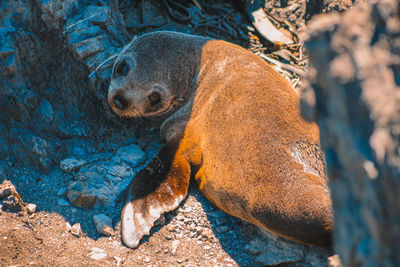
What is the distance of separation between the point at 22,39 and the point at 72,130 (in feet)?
3.25

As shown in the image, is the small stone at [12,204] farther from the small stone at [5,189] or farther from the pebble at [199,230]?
the pebble at [199,230]

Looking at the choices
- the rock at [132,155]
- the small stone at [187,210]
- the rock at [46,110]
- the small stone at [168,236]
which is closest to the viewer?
the small stone at [168,236]

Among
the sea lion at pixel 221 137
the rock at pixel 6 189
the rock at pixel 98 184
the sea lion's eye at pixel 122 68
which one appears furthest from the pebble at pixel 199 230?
the sea lion's eye at pixel 122 68

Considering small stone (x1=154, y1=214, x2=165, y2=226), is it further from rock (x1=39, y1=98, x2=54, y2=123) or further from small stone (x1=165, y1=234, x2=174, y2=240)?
rock (x1=39, y1=98, x2=54, y2=123)

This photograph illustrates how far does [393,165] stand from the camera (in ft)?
2.43

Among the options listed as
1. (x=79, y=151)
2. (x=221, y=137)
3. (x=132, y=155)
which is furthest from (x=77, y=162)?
(x=221, y=137)

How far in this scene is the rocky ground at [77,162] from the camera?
2504mm

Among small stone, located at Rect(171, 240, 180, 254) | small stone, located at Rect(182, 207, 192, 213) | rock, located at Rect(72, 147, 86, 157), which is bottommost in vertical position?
small stone, located at Rect(182, 207, 192, 213)

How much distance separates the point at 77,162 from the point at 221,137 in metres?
1.41

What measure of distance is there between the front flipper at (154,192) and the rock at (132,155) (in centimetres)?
26

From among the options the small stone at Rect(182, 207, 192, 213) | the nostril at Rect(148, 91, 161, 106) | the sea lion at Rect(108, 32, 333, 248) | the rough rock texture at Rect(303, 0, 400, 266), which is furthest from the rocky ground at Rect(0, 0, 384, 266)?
the rough rock texture at Rect(303, 0, 400, 266)

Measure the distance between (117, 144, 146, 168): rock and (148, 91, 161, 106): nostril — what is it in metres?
0.52

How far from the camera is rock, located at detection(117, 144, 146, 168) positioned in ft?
11.2

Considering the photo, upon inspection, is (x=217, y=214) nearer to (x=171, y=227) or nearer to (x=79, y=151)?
(x=171, y=227)
